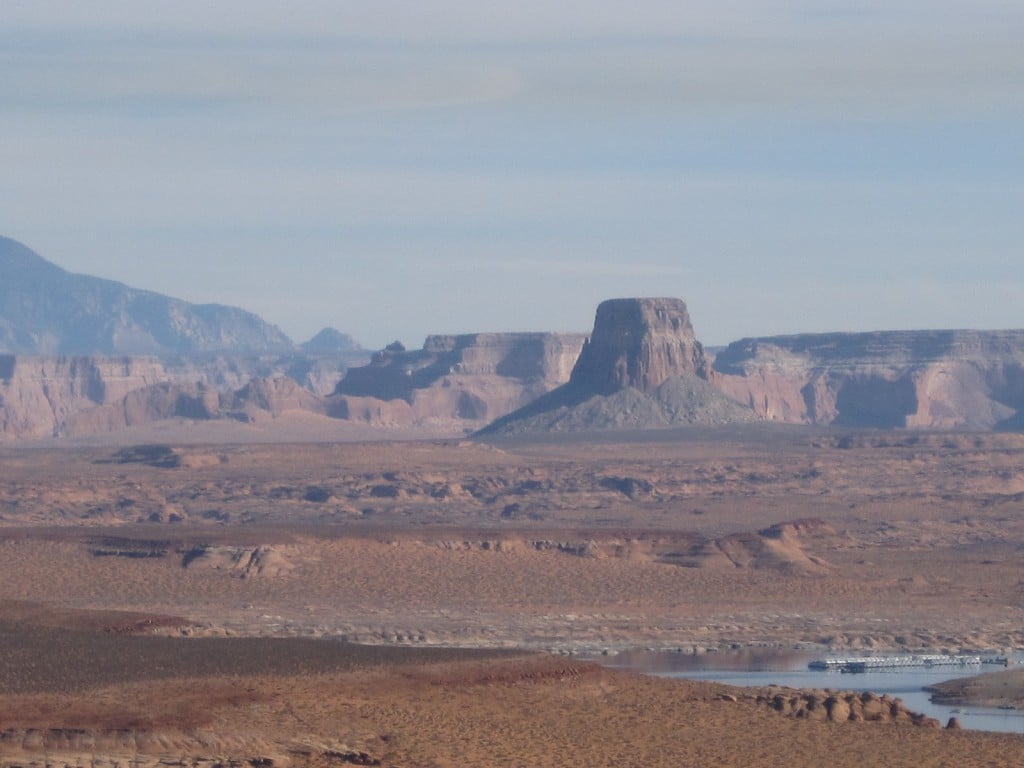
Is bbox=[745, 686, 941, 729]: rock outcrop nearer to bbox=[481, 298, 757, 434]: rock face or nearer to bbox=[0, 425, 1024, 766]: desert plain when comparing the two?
bbox=[0, 425, 1024, 766]: desert plain

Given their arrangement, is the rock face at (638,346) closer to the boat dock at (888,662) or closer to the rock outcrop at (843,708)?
the boat dock at (888,662)

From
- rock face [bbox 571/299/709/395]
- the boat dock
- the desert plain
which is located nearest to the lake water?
the boat dock

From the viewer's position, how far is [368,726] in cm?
4384

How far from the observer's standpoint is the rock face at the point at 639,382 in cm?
19100

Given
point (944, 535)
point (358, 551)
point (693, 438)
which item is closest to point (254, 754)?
point (358, 551)

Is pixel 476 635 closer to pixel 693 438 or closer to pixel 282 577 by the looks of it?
pixel 282 577

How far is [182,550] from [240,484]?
54.7 meters

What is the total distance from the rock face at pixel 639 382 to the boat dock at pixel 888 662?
11817cm

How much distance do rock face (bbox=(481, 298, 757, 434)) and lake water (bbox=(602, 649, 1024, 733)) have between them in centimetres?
11908

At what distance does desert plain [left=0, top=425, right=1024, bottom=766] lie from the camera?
43.6m

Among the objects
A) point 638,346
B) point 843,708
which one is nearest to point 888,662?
point 843,708

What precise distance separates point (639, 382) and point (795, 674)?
130 meters

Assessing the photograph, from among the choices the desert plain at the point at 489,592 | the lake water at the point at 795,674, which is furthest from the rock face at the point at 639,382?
the lake water at the point at 795,674

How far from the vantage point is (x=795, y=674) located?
6431cm
